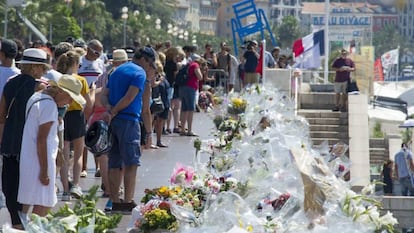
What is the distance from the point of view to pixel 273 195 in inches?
395

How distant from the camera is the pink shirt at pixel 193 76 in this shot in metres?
22.6

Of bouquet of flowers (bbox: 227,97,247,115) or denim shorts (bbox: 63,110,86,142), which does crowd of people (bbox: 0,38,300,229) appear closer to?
denim shorts (bbox: 63,110,86,142)

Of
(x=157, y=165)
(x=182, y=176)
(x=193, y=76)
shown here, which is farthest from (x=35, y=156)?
(x=193, y=76)

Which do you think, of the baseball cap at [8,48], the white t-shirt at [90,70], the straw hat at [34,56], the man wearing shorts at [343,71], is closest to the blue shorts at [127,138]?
the baseball cap at [8,48]

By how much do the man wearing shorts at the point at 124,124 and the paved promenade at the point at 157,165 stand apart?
1.08 feet

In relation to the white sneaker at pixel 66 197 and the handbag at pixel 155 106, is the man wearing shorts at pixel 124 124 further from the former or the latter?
the handbag at pixel 155 106

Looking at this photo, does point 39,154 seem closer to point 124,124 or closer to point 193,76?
point 124,124

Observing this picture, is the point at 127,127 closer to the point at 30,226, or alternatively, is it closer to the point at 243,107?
the point at 30,226

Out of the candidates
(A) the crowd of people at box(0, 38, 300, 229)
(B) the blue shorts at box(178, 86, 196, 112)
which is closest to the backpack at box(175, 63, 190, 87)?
(B) the blue shorts at box(178, 86, 196, 112)

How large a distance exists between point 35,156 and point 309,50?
35569 millimetres

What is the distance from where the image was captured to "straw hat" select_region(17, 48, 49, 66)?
10.9 meters

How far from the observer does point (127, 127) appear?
12703 millimetres

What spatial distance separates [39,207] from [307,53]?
117 ft

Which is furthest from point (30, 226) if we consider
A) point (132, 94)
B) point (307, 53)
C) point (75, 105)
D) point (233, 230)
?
point (307, 53)
